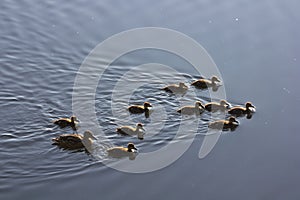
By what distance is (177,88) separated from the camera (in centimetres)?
879

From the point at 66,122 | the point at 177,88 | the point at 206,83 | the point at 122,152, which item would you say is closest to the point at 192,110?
the point at 177,88

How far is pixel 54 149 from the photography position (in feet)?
24.7

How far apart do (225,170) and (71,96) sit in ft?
8.07

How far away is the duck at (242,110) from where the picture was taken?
27.7ft

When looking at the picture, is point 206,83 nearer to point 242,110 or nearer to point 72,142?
point 242,110

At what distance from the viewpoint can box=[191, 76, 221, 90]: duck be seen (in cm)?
892

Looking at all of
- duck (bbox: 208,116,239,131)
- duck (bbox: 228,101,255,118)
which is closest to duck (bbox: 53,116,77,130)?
duck (bbox: 208,116,239,131)

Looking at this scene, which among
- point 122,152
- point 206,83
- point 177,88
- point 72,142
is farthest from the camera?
point 206,83

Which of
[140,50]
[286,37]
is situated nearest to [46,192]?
[140,50]

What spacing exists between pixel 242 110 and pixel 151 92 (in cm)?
132

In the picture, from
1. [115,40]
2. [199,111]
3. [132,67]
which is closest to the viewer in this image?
[199,111]

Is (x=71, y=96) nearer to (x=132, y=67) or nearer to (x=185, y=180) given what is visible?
(x=132, y=67)

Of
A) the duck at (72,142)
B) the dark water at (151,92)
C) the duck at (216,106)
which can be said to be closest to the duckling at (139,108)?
the dark water at (151,92)

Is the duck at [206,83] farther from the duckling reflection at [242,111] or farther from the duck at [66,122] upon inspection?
the duck at [66,122]
